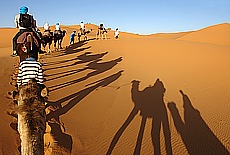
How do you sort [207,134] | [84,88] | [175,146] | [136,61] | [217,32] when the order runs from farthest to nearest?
1. [217,32]
2. [136,61]
3. [84,88]
4. [207,134]
5. [175,146]

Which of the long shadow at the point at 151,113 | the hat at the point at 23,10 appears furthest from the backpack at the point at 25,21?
the long shadow at the point at 151,113

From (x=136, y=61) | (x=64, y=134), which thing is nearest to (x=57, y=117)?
(x=64, y=134)

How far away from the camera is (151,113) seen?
302 inches

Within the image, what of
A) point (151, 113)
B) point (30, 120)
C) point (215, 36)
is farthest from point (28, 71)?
point (215, 36)

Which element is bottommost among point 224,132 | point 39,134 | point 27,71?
point 224,132

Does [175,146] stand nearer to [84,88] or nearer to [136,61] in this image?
[84,88]

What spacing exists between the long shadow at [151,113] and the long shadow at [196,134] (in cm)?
34

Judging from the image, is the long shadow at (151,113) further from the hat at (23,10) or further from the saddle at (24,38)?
the hat at (23,10)

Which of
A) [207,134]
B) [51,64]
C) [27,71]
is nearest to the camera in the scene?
[27,71]

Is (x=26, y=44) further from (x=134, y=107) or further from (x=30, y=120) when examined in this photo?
(x=30, y=120)

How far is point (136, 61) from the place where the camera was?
17641 mm

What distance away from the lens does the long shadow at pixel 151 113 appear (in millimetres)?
5827

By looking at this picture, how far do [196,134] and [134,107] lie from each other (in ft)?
7.45

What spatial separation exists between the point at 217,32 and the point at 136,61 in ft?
97.7
